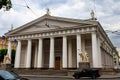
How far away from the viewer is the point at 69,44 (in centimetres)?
3866

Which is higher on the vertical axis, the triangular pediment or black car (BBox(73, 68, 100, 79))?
the triangular pediment

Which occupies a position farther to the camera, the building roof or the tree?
the building roof

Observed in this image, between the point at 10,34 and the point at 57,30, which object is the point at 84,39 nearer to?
the point at 57,30

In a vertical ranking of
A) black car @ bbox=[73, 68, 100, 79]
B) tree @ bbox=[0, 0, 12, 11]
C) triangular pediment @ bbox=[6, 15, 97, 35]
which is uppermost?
triangular pediment @ bbox=[6, 15, 97, 35]

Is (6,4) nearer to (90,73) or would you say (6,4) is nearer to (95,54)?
(90,73)

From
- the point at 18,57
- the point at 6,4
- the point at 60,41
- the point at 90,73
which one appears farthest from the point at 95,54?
the point at 6,4

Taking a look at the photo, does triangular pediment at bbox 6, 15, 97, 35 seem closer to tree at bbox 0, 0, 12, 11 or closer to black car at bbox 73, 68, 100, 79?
black car at bbox 73, 68, 100, 79

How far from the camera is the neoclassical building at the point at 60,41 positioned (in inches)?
1313

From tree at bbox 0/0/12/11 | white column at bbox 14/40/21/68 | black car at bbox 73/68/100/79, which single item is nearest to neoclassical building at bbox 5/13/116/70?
white column at bbox 14/40/21/68

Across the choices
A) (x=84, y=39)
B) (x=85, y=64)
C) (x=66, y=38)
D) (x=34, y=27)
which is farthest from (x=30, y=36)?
(x=85, y=64)

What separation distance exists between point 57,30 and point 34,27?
658cm

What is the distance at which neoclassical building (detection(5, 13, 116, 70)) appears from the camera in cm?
3334

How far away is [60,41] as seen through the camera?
4166cm

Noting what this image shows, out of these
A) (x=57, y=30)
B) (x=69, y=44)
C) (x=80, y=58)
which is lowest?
(x=80, y=58)
